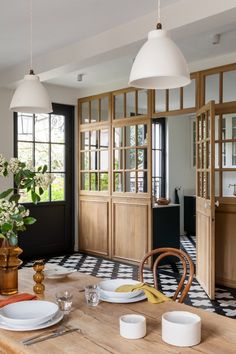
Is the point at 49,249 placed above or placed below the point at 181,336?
below

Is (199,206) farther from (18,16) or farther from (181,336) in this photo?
(181,336)

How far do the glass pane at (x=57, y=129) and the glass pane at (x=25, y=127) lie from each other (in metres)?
0.38

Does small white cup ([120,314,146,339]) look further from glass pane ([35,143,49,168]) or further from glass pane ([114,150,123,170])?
glass pane ([35,143,49,168])

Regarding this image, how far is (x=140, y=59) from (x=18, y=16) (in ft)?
7.25

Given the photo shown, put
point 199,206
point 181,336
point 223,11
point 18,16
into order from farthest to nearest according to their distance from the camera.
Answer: point 199,206
point 18,16
point 223,11
point 181,336

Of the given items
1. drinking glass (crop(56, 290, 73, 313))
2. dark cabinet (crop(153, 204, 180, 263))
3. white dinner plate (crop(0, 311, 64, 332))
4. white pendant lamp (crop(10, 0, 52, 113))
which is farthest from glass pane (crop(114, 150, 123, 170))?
white dinner plate (crop(0, 311, 64, 332))

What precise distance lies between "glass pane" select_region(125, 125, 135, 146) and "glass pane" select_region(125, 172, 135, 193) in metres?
0.42

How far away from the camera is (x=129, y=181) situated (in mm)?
5793

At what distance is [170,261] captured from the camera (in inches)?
225

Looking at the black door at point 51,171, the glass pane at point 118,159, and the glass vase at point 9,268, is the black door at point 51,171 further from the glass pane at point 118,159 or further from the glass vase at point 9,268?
the glass vase at point 9,268

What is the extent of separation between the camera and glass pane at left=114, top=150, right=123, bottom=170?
590 centimetres

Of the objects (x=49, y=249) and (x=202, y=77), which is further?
(x=49, y=249)

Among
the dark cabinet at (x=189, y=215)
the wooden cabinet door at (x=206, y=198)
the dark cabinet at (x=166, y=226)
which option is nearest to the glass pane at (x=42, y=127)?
the dark cabinet at (x=166, y=226)

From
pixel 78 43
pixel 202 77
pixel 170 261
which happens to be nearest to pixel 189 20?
pixel 78 43
